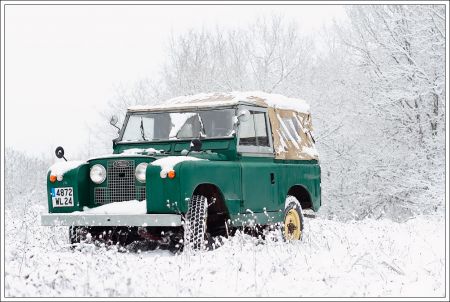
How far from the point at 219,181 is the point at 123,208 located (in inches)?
51.1

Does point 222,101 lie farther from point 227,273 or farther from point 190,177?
point 227,273

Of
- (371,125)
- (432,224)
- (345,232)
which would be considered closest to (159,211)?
(345,232)

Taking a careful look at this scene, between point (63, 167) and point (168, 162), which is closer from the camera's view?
point (168, 162)

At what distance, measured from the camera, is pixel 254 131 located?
33.1ft

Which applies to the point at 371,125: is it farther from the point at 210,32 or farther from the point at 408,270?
the point at 408,270

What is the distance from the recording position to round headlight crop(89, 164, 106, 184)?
9102mm

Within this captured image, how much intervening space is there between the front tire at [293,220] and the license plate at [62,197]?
3.32 meters

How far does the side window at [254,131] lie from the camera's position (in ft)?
32.1

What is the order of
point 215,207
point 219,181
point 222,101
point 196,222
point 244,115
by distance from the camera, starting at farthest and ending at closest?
point 222,101, point 215,207, point 244,115, point 219,181, point 196,222

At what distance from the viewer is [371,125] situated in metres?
21.5

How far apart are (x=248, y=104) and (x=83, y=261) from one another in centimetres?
391

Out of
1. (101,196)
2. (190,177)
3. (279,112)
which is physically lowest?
(101,196)

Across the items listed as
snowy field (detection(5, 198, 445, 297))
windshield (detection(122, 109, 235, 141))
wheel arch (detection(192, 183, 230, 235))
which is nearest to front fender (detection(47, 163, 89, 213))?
snowy field (detection(5, 198, 445, 297))

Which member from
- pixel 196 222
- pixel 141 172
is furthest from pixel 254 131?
pixel 196 222
